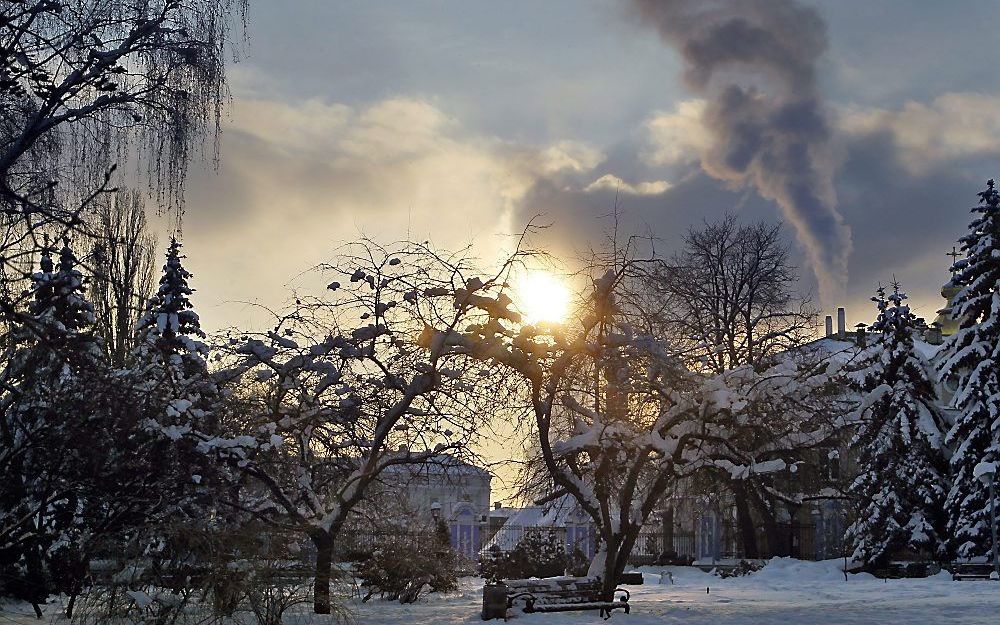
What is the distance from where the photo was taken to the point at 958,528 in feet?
107

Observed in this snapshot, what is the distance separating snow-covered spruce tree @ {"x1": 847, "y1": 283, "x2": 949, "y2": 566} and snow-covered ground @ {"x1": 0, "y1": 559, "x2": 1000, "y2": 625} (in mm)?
5499

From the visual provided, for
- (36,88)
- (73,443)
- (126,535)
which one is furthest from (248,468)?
(36,88)

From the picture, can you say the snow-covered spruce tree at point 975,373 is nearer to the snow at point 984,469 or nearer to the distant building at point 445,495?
the snow at point 984,469

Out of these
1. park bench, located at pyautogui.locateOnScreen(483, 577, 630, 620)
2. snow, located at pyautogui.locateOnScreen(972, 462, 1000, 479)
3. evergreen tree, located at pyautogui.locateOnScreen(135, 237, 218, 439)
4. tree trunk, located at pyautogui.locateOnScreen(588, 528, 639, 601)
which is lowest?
park bench, located at pyautogui.locateOnScreen(483, 577, 630, 620)

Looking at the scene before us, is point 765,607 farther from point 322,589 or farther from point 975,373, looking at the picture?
point 975,373

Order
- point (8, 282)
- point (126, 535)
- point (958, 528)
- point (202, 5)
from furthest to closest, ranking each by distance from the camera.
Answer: point (958, 528) → point (126, 535) → point (202, 5) → point (8, 282)

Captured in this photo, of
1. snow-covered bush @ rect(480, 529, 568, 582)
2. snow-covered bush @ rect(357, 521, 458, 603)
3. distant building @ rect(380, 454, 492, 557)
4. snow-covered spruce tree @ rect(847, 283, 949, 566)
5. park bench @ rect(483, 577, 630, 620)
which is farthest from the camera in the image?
snow-covered spruce tree @ rect(847, 283, 949, 566)

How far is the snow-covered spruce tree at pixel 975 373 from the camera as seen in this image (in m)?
32.4

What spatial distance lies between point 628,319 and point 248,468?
6772mm

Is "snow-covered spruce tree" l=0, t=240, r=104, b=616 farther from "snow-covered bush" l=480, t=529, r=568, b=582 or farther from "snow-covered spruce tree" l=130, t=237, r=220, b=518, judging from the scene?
"snow-covered bush" l=480, t=529, r=568, b=582

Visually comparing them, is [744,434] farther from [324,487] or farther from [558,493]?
[324,487]

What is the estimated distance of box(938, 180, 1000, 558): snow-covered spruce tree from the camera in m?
32.4

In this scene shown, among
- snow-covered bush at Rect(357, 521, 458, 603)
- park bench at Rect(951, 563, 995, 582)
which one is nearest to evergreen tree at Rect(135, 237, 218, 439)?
snow-covered bush at Rect(357, 521, 458, 603)

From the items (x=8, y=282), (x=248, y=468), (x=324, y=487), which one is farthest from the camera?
(x=324, y=487)
